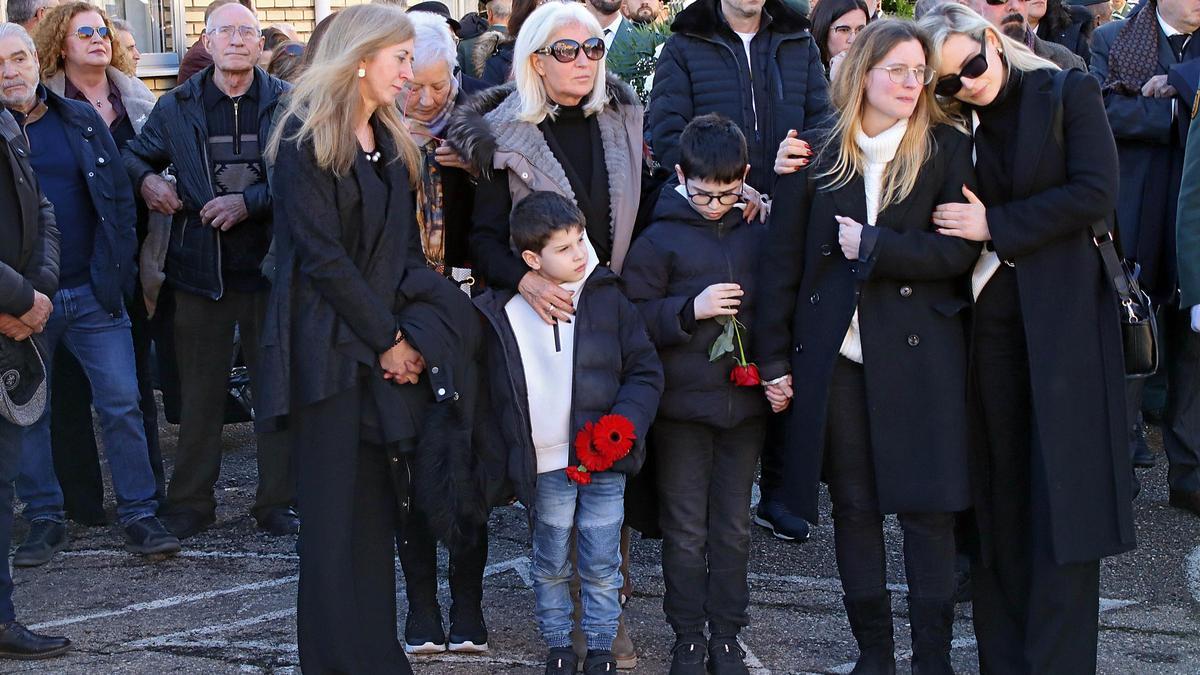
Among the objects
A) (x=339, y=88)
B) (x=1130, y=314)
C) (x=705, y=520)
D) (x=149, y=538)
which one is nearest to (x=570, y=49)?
(x=339, y=88)

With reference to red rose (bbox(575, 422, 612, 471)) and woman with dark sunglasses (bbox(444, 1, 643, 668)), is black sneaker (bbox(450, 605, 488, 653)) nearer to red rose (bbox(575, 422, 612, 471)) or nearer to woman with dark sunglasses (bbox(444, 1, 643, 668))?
woman with dark sunglasses (bbox(444, 1, 643, 668))

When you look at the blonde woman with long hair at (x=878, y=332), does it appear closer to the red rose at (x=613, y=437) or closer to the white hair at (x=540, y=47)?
the red rose at (x=613, y=437)

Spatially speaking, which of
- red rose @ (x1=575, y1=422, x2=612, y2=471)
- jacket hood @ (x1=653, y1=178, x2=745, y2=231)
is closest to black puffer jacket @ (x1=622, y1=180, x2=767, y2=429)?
jacket hood @ (x1=653, y1=178, x2=745, y2=231)

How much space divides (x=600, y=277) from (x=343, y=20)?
1.11 metres

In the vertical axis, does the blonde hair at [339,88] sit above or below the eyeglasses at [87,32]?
below

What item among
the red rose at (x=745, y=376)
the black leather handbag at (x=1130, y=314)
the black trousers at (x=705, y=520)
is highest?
the black leather handbag at (x=1130, y=314)

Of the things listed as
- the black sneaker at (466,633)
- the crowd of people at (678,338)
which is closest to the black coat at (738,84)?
the crowd of people at (678,338)

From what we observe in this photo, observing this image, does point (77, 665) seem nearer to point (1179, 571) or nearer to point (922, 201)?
point (922, 201)

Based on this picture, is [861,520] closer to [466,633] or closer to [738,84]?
[466,633]

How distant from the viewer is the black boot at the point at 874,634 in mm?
4578

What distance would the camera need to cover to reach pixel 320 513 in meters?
4.35

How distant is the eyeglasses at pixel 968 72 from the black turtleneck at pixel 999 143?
0.36 ft

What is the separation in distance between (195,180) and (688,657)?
10.3ft

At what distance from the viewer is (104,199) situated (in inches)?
249
